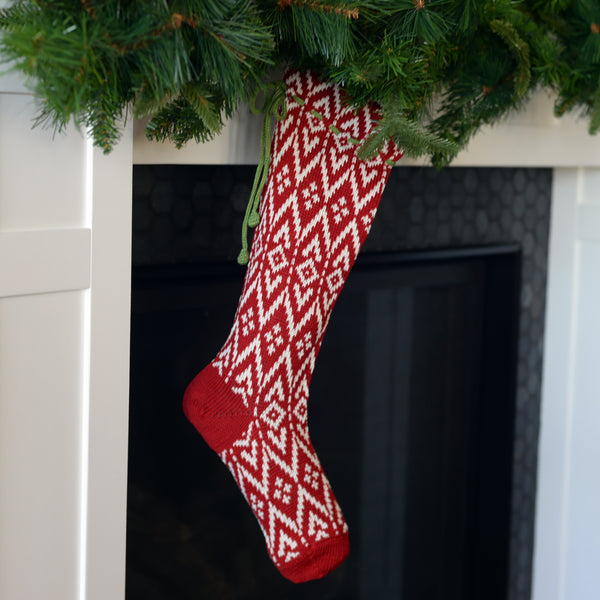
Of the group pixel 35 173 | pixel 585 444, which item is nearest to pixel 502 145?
pixel 585 444

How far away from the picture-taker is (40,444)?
79cm

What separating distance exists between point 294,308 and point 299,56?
28cm

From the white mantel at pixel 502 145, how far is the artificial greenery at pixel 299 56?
6 centimetres

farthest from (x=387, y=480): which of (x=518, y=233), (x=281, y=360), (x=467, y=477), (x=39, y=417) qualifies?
(x=39, y=417)

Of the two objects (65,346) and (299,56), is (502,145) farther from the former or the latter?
(65,346)

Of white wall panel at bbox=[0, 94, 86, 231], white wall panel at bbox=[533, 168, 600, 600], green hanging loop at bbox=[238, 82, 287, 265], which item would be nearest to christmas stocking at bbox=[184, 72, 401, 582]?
green hanging loop at bbox=[238, 82, 287, 265]

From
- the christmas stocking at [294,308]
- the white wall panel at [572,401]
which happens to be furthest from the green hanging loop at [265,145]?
the white wall panel at [572,401]

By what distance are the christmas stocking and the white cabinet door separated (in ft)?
0.46

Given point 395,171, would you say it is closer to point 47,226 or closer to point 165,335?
point 165,335

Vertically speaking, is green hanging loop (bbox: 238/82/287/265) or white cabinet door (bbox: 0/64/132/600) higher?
green hanging loop (bbox: 238/82/287/265)

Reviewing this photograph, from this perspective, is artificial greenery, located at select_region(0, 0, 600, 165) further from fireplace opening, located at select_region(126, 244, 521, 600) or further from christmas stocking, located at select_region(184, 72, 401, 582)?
fireplace opening, located at select_region(126, 244, 521, 600)

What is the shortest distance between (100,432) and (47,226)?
0.23 metres

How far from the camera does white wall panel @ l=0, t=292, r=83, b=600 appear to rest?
29.9 inches

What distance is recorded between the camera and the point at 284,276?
0.87 m
